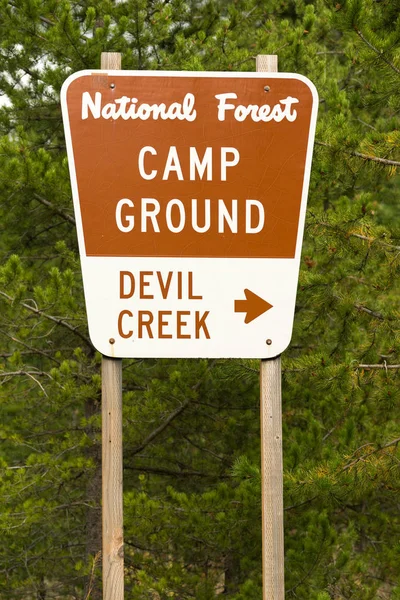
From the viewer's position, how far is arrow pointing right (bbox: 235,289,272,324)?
9.16 ft

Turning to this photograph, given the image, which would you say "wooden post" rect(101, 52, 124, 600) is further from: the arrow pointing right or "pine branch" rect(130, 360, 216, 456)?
"pine branch" rect(130, 360, 216, 456)

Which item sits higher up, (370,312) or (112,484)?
(112,484)

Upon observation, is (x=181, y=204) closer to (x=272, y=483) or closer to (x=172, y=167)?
(x=172, y=167)

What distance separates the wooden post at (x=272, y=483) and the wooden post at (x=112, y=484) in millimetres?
469

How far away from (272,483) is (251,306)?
1.92ft

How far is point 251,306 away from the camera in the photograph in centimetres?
280

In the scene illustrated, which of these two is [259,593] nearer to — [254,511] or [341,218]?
[254,511]

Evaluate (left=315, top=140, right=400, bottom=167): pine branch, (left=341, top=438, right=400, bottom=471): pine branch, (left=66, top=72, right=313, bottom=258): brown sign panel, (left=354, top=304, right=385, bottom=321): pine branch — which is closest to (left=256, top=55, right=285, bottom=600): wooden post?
(left=66, top=72, right=313, bottom=258): brown sign panel

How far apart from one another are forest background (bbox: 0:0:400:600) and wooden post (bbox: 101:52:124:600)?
7.89 feet

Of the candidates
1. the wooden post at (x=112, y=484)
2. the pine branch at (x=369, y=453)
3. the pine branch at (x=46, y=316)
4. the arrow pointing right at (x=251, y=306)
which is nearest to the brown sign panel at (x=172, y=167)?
the arrow pointing right at (x=251, y=306)

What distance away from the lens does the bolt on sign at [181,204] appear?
2.77 metres

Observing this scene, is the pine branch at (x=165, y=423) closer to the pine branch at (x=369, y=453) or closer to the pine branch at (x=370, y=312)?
the pine branch at (x=370, y=312)

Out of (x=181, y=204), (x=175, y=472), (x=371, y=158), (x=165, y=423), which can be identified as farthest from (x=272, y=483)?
(x=175, y=472)

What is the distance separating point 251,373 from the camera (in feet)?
19.3
